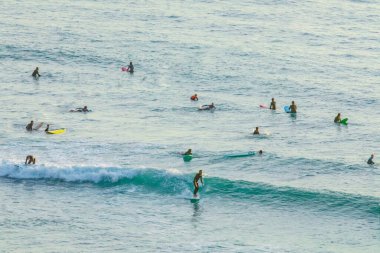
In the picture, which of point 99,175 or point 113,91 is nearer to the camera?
point 99,175

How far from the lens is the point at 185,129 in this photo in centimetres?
6612

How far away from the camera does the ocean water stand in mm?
49094

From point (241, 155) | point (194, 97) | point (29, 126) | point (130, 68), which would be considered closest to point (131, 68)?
point (130, 68)

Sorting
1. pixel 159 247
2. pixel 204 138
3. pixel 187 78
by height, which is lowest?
pixel 159 247

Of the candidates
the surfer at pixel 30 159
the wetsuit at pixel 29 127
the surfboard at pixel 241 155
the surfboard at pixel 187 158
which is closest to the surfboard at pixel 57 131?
the wetsuit at pixel 29 127

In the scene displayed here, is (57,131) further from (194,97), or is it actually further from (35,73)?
(35,73)

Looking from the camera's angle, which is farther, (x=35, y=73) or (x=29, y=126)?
(x=35, y=73)

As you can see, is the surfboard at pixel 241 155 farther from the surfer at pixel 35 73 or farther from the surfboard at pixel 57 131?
the surfer at pixel 35 73

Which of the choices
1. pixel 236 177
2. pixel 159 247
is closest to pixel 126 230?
pixel 159 247

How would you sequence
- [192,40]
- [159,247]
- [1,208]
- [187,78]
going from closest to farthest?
[159,247] < [1,208] < [187,78] < [192,40]

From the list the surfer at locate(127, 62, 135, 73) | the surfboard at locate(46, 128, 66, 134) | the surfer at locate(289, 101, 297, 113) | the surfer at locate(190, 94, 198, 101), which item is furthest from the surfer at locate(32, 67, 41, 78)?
the surfer at locate(289, 101, 297, 113)

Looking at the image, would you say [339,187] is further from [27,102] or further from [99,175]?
[27,102]

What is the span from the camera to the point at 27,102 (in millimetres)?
70438

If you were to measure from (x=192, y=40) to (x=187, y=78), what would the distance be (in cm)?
1312
